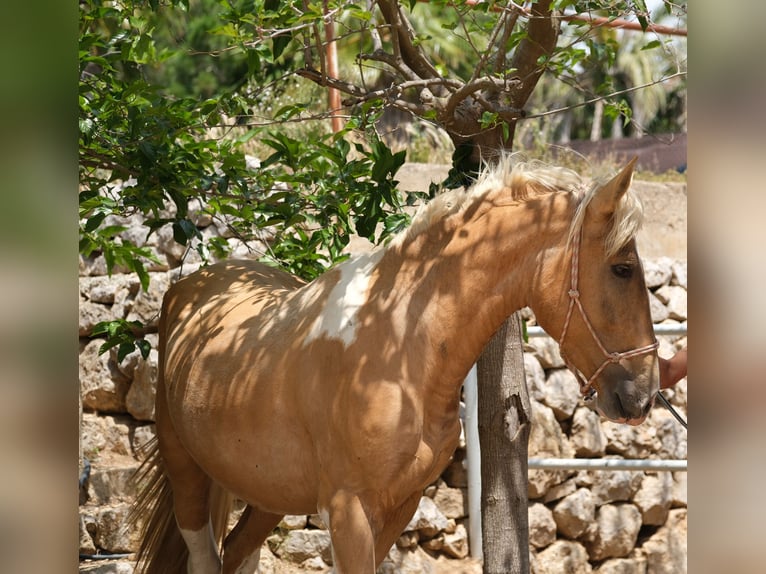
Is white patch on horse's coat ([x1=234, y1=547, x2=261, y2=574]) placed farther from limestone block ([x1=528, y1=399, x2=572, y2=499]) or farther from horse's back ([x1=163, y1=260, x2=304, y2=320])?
limestone block ([x1=528, y1=399, x2=572, y2=499])

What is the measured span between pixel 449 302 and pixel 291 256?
1719 millimetres

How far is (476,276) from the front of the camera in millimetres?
2861

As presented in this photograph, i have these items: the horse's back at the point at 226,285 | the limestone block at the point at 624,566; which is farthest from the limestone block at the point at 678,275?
the horse's back at the point at 226,285

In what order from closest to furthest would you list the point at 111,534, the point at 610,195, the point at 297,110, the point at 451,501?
the point at 610,195 < the point at 297,110 < the point at 111,534 < the point at 451,501

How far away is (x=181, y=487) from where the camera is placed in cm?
389

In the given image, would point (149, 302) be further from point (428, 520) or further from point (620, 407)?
point (620, 407)

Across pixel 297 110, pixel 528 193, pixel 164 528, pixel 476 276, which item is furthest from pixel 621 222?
pixel 164 528

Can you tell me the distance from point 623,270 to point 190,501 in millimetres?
2299

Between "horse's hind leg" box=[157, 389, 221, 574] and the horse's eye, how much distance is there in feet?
7.17

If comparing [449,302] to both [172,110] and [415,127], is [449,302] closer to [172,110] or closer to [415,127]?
[172,110]

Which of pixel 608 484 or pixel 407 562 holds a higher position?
pixel 608 484

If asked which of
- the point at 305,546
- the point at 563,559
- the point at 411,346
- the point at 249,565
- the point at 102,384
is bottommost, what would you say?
the point at 563,559
